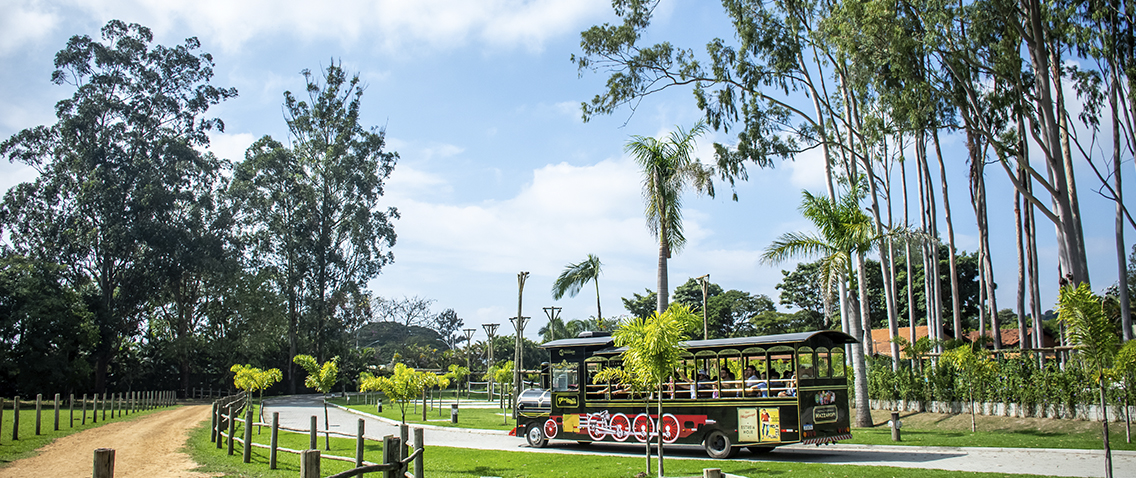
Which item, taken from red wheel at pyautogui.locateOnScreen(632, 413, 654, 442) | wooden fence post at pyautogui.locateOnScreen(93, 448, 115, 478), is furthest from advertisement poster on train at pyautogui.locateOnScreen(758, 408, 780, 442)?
wooden fence post at pyautogui.locateOnScreen(93, 448, 115, 478)

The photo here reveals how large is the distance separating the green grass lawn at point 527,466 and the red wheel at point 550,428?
1.57 meters

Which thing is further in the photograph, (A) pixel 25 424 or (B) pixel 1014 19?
(A) pixel 25 424

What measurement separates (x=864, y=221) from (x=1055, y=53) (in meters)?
9.66

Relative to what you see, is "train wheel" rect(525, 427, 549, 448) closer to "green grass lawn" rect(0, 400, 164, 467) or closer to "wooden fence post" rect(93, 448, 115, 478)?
"green grass lawn" rect(0, 400, 164, 467)

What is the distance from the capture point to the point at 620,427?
55.3 feet

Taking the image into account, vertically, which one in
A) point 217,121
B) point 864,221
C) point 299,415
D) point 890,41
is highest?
point 217,121

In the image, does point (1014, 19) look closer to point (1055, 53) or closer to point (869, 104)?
point (1055, 53)

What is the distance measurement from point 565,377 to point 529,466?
408 centimetres

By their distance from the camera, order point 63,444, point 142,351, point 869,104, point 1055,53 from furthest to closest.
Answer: point 142,351
point 869,104
point 1055,53
point 63,444

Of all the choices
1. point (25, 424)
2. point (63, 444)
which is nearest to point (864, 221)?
point (63, 444)

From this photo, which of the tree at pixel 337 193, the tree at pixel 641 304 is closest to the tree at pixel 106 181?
the tree at pixel 337 193

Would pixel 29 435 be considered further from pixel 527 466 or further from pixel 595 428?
pixel 595 428

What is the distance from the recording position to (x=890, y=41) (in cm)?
1994

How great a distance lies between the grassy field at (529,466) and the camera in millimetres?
11961
